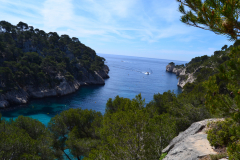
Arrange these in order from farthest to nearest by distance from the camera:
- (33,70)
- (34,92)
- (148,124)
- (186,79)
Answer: (186,79) → (33,70) → (34,92) → (148,124)

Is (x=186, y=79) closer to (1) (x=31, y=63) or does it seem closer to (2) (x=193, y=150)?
(1) (x=31, y=63)

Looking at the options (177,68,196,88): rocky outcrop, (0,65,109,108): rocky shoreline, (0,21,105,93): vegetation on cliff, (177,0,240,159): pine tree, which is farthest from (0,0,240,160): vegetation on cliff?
(177,68,196,88): rocky outcrop

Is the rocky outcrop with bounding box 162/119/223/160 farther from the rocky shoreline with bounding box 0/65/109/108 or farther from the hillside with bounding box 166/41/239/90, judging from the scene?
the rocky shoreline with bounding box 0/65/109/108

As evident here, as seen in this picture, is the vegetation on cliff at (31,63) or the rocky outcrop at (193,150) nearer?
the rocky outcrop at (193,150)

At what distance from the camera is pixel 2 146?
39.8ft

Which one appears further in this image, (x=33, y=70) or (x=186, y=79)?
(x=186, y=79)

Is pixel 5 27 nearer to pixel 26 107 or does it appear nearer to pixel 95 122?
pixel 26 107

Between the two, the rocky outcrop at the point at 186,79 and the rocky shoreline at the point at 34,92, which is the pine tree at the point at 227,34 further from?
the rocky outcrop at the point at 186,79

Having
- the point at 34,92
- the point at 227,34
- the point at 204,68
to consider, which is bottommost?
the point at 34,92

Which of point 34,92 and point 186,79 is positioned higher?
point 186,79

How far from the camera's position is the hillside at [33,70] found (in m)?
43.8

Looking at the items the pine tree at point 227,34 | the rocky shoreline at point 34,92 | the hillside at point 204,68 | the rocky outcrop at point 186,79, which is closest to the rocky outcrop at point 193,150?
the pine tree at point 227,34

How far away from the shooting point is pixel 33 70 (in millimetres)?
52938

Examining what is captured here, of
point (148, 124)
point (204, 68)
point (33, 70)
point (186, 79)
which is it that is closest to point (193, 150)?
point (148, 124)
